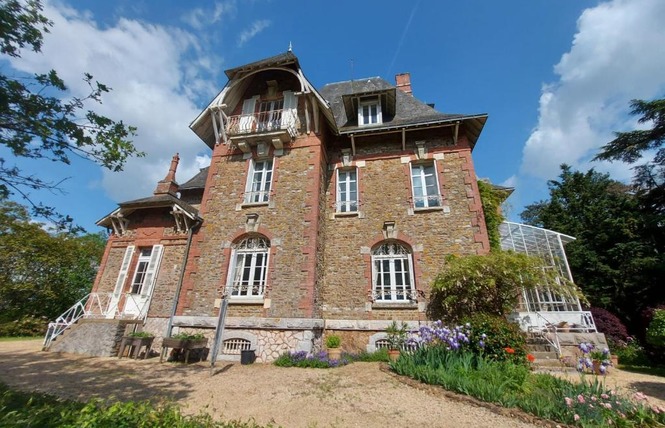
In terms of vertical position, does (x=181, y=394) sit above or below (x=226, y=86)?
below

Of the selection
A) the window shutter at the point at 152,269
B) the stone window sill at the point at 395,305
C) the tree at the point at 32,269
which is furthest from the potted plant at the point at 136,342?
the tree at the point at 32,269

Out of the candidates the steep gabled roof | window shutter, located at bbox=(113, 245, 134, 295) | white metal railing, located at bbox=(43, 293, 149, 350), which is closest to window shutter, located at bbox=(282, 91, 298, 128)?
the steep gabled roof

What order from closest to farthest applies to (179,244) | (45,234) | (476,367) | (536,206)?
(476,367) → (179,244) → (45,234) → (536,206)

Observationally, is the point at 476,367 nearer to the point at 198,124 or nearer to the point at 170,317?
the point at 170,317

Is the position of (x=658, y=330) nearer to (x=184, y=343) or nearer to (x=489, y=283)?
(x=489, y=283)

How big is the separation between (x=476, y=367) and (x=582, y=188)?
20.2 metres

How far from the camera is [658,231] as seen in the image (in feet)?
48.2

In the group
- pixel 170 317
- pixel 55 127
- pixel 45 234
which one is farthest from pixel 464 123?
pixel 45 234

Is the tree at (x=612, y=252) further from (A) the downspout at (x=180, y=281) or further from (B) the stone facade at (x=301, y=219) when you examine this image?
(A) the downspout at (x=180, y=281)

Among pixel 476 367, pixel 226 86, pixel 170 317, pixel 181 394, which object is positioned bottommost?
pixel 181 394

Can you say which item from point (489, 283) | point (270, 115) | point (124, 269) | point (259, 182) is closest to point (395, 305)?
point (489, 283)

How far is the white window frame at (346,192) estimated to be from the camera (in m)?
10.9

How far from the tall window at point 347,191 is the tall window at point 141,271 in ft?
24.1

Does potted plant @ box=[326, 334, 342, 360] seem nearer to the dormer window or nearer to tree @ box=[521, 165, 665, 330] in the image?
the dormer window
